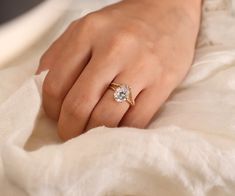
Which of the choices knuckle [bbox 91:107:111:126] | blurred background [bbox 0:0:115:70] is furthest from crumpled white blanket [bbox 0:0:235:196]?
blurred background [bbox 0:0:115:70]

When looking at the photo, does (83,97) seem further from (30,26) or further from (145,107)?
(30,26)

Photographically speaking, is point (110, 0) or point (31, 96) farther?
point (110, 0)

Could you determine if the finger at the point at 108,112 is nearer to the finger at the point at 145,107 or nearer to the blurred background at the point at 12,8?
the finger at the point at 145,107

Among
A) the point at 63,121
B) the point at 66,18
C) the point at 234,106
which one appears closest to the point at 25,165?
the point at 63,121

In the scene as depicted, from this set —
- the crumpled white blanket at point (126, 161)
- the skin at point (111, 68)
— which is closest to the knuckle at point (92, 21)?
the skin at point (111, 68)

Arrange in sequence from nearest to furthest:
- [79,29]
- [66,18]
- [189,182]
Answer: [189,182]
[79,29]
[66,18]

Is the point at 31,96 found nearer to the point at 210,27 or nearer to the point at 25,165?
the point at 25,165

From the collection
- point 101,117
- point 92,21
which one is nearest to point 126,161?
point 101,117
